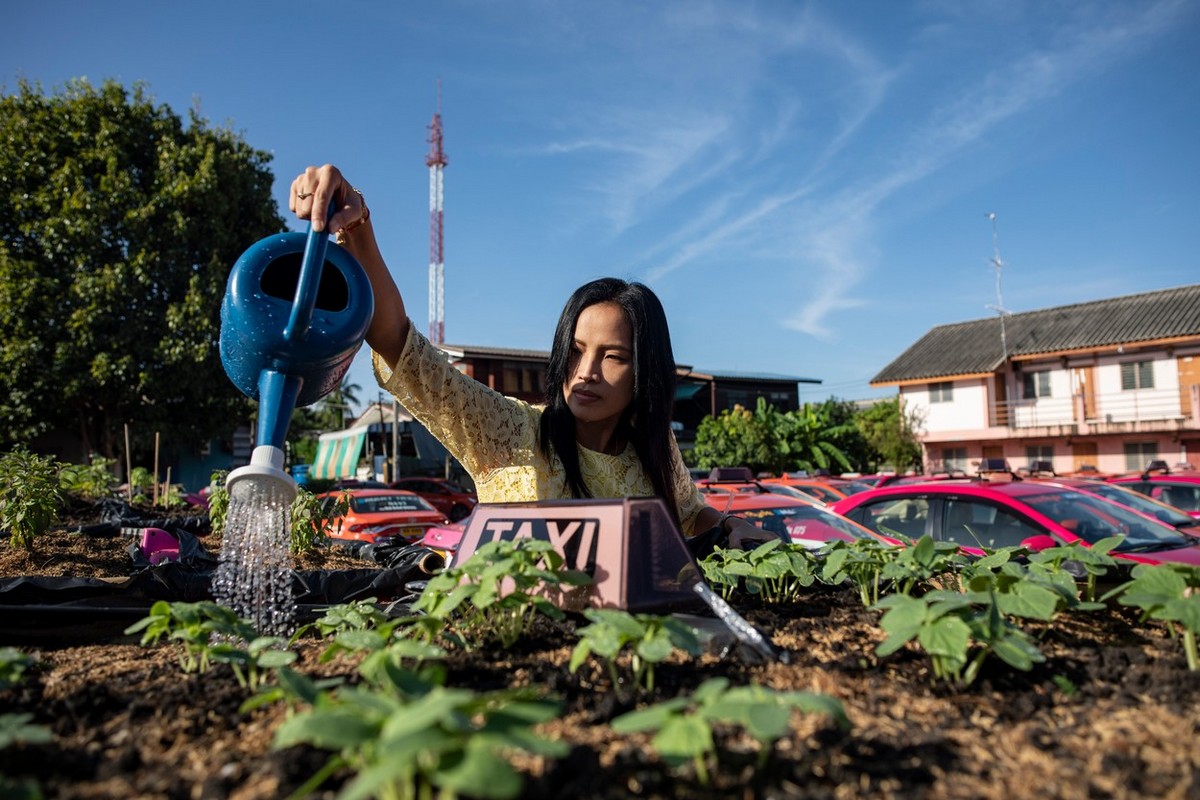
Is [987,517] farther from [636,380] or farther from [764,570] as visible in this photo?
[764,570]

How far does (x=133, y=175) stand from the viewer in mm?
19000

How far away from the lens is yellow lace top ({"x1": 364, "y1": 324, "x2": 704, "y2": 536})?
1864 mm

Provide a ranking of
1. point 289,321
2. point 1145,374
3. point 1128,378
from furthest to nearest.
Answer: point 1128,378 < point 1145,374 < point 289,321

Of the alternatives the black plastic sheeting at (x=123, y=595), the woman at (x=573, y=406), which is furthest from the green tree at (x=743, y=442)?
the woman at (x=573, y=406)

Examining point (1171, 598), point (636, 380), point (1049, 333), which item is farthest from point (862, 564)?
point (1049, 333)

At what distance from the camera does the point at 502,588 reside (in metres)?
1.33

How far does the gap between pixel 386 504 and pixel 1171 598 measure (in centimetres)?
1137

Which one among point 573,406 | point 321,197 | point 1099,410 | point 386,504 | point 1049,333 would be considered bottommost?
point 386,504

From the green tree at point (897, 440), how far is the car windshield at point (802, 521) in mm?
25174

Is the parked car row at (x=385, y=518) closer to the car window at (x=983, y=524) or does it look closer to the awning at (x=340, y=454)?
the car window at (x=983, y=524)

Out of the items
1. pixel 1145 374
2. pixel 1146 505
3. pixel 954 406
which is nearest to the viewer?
pixel 1146 505

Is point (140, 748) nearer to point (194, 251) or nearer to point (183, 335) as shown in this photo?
point (183, 335)

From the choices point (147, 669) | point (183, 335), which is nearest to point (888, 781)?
point (147, 669)

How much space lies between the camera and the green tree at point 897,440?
1219 inches
